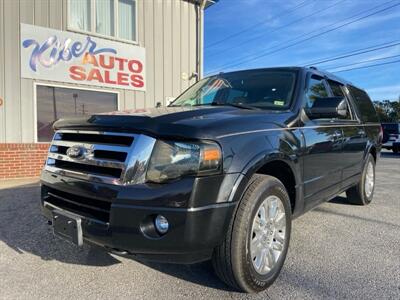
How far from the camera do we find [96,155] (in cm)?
272

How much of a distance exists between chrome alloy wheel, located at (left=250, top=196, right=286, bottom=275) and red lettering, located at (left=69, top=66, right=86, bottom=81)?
7.38 m

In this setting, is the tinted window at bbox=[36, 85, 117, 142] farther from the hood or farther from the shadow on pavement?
the hood

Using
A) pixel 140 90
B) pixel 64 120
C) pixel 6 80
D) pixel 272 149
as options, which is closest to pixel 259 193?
pixel 272 149

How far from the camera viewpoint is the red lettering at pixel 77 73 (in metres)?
9.05

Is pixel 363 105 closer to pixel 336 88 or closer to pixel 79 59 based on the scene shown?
pixel 336 88

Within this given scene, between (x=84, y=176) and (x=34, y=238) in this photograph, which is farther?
(x=34, y=238)

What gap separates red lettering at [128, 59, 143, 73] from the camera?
10102 mm

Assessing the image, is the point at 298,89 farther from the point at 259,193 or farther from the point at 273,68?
the point at 259,193

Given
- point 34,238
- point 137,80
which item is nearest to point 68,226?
point 34,238

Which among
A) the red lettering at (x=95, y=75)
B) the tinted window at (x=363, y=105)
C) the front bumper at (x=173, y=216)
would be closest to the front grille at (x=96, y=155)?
the front bumper at (x=173, y=216)

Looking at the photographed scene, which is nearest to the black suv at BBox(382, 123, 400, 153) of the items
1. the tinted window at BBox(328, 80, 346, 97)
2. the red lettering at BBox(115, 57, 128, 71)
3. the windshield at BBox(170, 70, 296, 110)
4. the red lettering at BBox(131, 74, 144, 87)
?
the red lettering at BBox(131, 74, 144, 87)

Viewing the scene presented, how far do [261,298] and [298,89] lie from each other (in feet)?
6.70

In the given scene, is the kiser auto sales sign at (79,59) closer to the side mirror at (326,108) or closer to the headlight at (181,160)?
the side mirror at (326,108)

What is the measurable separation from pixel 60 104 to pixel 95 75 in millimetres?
1160
